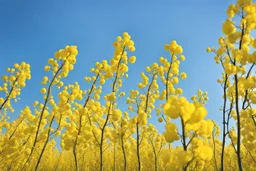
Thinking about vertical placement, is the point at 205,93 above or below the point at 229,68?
above

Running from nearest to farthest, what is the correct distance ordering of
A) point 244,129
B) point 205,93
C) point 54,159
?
1. point 244,129
2. point 205,93
3. point 54,159

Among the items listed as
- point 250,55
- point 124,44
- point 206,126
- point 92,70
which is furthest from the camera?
point 92,70

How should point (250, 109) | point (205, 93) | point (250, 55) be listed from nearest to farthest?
point (250, 55)
point (250, 109)
point (205, 93)

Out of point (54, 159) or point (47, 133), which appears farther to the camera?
point (54, 159)

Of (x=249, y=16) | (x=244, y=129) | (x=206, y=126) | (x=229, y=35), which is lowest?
(x=206, y=126)

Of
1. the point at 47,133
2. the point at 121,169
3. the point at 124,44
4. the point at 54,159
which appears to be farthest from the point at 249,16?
the point at 54,159

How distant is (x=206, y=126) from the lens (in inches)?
83.6

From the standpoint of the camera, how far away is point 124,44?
18.9ft

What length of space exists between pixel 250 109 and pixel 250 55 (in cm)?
111

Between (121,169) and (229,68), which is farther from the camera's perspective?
(121,169)

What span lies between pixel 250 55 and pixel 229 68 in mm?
326

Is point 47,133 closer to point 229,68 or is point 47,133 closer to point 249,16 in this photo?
point 229,68

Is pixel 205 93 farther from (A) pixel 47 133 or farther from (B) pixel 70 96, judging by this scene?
(A) pixel 47 133

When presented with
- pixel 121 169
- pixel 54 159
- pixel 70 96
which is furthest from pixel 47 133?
pixel 54 159
